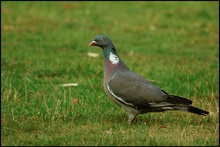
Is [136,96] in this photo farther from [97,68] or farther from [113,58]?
[97,68]

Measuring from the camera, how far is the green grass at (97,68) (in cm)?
663

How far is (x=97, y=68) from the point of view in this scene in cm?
1048

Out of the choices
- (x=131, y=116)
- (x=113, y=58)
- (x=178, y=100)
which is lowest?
(x=131, y=116)

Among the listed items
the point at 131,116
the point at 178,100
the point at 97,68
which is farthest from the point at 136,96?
the point at 97,68

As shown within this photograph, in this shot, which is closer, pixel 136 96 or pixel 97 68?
pixel 136 96

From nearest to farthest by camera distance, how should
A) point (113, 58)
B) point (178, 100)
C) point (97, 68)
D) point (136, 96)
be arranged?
point (178, 100) → point (136, 96) → point (113, 58) → point (97, 68)

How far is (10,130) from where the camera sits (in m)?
6.68

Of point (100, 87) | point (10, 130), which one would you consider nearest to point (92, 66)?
point (100, 87)

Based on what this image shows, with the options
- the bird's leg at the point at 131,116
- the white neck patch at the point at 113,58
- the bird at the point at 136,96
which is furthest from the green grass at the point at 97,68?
the white neck patch at the point at 113,58

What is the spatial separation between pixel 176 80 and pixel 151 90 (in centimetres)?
284

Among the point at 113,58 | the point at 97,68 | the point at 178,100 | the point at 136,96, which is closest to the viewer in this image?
the point at 178,100

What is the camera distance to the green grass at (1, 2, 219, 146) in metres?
6.63

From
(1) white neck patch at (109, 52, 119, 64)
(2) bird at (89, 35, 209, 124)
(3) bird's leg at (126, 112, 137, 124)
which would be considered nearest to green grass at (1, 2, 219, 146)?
(3) bird's leg at (126, 112, 137, 124)

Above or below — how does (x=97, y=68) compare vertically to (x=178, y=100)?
below
